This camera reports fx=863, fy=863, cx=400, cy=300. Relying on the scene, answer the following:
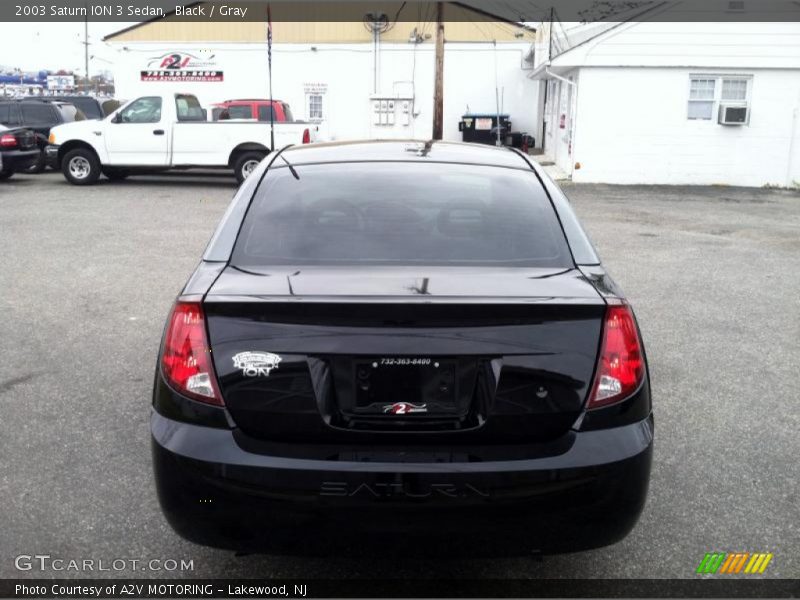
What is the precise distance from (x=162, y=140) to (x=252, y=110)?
3.60 meters

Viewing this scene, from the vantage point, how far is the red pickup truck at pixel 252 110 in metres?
19.8

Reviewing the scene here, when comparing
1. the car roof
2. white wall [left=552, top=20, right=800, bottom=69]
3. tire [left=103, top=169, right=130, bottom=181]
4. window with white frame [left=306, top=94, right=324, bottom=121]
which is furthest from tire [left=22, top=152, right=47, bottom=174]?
the car roof

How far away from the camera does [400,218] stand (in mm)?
3613

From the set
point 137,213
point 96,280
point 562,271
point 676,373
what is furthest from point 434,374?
point 137,213

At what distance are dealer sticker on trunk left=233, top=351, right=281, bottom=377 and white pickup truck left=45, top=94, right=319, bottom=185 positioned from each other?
1531 cm

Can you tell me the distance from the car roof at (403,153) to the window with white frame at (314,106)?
28.3m

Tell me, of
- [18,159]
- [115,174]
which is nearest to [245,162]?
[115,174]

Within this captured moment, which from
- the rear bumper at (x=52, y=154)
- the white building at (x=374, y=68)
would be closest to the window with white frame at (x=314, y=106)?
the white building at (x=374, y=68)

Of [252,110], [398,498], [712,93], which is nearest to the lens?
[398,498]

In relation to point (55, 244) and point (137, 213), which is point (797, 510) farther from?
point (137, 213)

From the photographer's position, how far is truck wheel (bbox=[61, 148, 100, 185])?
18484 mm

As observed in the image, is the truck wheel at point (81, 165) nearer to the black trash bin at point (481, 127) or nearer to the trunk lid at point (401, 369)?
the black trash bin at point (481, 127)

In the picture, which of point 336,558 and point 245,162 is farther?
point 245,162

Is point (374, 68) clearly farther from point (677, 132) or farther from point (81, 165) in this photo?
point (81, 165)
